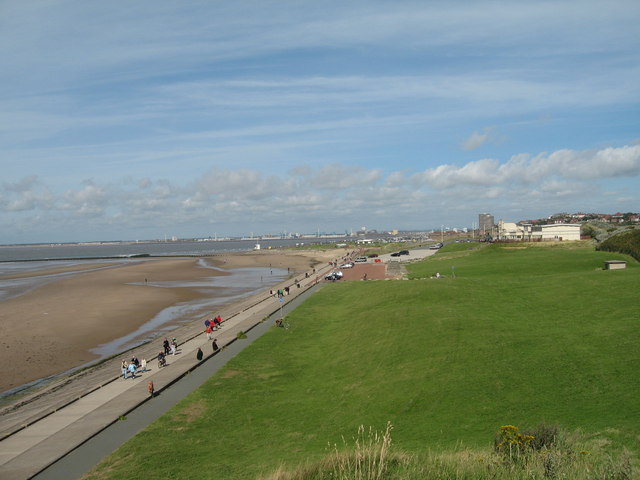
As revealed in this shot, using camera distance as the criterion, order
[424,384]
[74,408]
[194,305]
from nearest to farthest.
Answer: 1. [424,384]
2. [74,408]
3. [194,305]

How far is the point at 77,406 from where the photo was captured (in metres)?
22.5

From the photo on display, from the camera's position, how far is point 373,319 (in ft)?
114

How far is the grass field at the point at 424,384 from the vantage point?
1647 centimetres

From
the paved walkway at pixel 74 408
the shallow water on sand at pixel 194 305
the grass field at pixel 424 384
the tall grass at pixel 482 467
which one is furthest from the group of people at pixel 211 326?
the tall grass at pixel 482 467

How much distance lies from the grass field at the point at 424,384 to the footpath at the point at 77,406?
2304 mm

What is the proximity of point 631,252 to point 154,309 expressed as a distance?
55.9 m

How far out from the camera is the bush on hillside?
5367 cm

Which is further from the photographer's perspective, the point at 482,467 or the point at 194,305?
the point at 194,305

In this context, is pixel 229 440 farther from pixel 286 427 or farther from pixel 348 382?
pixel 348 382

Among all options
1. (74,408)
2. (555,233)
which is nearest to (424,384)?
(74,408)

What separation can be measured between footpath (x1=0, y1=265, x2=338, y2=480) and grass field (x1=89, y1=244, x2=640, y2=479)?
2.30 metres

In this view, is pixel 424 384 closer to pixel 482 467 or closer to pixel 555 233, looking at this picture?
pixel 482 467

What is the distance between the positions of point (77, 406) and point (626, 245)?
199ft

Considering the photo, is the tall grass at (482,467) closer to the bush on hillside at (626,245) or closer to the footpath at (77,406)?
the footpath at (77,406)
